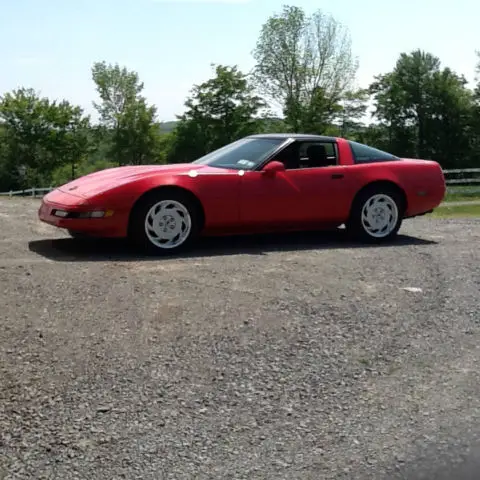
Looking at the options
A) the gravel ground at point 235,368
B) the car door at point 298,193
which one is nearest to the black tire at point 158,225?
the gravel ground at point 235,368

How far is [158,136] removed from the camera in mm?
63125

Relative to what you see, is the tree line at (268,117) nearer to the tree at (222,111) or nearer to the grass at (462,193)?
the tree at (222,111)

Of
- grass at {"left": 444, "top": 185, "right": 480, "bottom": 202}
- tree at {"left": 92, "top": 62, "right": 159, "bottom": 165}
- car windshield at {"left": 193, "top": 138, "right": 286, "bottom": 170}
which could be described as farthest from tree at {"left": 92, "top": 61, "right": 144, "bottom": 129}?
car windshield at {"left": 193, "top": 138, "right": 286, "bottom": 170}

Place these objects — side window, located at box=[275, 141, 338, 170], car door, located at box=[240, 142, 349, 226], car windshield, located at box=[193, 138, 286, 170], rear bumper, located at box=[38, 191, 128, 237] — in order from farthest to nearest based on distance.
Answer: side window, located at box=[275, 141, 338, 170] → car windshield, located at box=[193, 138, 286, 170] → car door, located at box=[240, 142, 349, 226] → rear bumper, located at box=[38, 191, 128, 237]

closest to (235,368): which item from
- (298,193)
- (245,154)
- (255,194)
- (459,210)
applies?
(255,194)

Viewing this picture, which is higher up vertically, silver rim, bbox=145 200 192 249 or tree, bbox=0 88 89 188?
tree, bbox=0 88 89 188

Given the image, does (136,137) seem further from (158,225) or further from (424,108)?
(158,225)

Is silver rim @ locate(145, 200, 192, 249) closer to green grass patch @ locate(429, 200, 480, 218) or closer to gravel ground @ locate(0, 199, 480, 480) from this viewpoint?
gravel ground @ locate(0, 199, 480, 480)

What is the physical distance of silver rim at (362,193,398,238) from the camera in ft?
26.9

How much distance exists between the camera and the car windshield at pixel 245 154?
25.5 feet

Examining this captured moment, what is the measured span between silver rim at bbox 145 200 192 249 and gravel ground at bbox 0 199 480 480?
1.32 feet

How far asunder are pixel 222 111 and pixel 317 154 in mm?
50068

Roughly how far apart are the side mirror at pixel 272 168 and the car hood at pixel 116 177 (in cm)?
43

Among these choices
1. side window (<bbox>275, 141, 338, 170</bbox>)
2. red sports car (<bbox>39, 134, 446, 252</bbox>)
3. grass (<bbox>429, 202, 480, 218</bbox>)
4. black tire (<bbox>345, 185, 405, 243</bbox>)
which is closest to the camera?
red sports car (<bbox>39, 134, 446, 252</bbox>)
